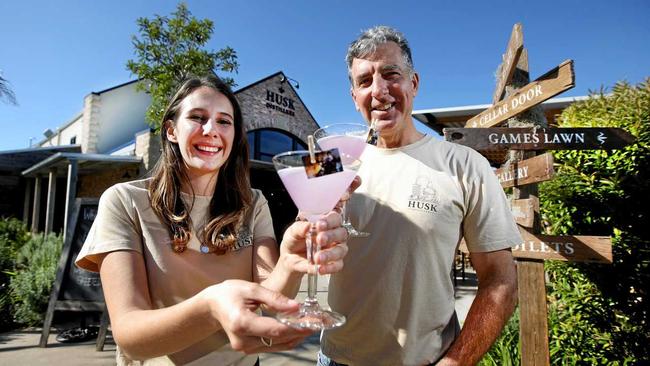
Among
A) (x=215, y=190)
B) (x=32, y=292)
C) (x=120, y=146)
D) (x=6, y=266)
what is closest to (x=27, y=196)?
(x=120, y=146)

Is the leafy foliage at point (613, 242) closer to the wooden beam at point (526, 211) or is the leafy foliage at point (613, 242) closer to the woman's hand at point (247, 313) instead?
the wooden beam at point (526, 211)

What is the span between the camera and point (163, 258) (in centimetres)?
123

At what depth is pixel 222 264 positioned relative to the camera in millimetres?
1319

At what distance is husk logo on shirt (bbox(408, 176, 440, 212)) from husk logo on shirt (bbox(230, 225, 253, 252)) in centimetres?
63

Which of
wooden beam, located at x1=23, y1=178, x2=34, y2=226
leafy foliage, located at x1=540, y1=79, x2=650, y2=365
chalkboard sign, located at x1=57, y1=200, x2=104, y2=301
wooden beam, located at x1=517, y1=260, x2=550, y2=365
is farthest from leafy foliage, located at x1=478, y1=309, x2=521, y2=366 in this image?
wooden beam, located at x1=23, y1=178, x2=34, y2=226

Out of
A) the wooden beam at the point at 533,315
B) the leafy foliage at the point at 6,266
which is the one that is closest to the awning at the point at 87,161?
the leafy foliage at the point at 6,266

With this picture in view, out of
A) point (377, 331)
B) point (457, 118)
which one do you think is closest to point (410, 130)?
point (377, 331)

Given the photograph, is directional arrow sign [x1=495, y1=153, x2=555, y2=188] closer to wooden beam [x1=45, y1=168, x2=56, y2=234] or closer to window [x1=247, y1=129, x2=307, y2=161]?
window [x1=247, y1=129, x2=307, y2=161]

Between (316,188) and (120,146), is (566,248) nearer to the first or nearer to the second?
(316,188)

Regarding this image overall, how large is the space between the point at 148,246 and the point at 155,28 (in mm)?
8765

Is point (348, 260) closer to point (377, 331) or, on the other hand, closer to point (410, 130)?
point (377, 331)

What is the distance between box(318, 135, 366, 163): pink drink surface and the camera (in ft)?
4.82

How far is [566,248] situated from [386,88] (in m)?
1.58

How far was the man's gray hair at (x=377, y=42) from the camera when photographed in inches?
63.6
